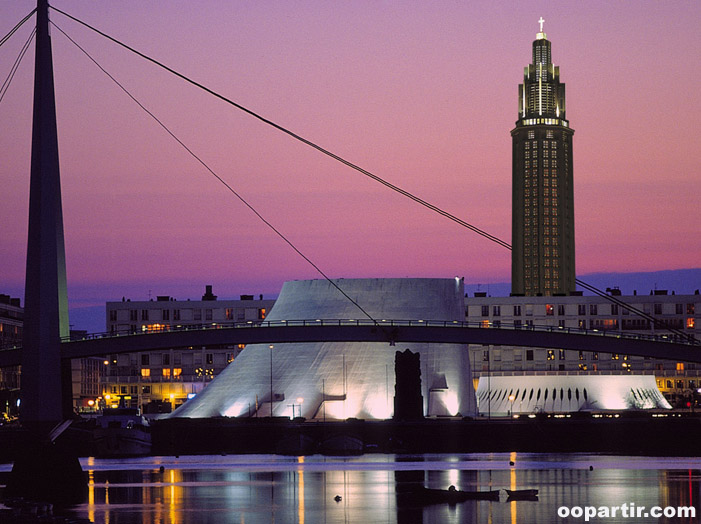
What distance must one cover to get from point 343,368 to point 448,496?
7890 cm

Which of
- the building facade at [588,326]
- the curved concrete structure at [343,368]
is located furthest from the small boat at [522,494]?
the building facade at [588,326]

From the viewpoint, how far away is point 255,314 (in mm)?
199250

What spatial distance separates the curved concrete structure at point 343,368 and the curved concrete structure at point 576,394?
1583 centimetres

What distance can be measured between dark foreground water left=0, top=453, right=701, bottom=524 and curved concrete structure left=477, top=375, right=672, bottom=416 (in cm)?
5674

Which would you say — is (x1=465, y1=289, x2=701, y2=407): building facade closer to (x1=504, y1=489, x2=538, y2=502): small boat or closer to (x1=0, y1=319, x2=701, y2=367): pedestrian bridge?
(x1=0, y1=319, x2=701, y2=367): pedestrian bridge

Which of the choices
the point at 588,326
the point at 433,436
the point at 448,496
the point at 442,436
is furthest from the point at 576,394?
the point at 448,496

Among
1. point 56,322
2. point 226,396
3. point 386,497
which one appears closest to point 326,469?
point 386,497

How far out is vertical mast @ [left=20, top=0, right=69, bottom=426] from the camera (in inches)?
2110

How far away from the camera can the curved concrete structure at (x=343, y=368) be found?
13038cm

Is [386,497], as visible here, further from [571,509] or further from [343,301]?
[343,301]

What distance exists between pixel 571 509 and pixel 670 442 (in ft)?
199

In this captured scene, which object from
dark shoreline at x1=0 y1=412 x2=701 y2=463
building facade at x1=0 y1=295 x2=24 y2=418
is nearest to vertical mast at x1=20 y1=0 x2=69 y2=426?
dark shoreline at x1=0 y1=412 x2=701 y2=463

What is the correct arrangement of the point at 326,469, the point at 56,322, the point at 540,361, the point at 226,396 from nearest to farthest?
the point at 56,322
the point at 326,469
the point at 226,396
the point at 540,361

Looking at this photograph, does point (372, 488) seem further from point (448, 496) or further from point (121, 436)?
point (121, 436)
